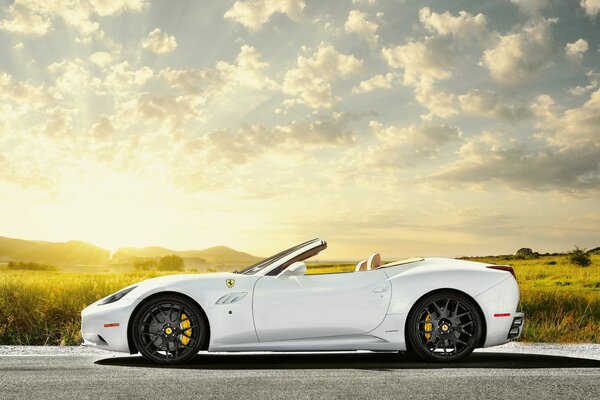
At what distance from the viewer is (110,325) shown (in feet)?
26.2

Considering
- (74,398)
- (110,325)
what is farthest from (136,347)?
(74,398)

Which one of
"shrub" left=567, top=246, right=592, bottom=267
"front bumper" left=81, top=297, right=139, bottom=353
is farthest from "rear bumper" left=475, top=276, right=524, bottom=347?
"shrub" left=567, top=246, right=592, bottom=267

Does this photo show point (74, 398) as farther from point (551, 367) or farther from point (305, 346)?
point (551, 367)

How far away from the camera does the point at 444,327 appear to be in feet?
26.6

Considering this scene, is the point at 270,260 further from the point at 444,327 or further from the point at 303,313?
the point at 444,327

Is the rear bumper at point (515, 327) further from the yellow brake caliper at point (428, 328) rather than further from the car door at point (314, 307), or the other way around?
the car door at point (314, 307)

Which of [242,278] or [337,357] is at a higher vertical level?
[242,278]

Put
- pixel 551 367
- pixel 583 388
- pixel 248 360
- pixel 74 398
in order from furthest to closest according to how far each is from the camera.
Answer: pixel 248 360 < pixel 551 367 < pixel 583 388 < pixel 74 398

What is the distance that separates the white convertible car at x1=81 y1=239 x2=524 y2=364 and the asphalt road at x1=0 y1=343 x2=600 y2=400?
0.25 m

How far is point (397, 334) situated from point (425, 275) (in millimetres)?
707

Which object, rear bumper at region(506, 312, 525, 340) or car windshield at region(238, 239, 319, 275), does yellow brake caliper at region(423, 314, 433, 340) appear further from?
car windshield at region(238, 239, 319, 275)

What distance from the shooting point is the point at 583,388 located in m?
6.49

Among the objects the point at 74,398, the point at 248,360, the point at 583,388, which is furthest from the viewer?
the point at 248,360

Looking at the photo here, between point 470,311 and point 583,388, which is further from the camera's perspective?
point 470,311
